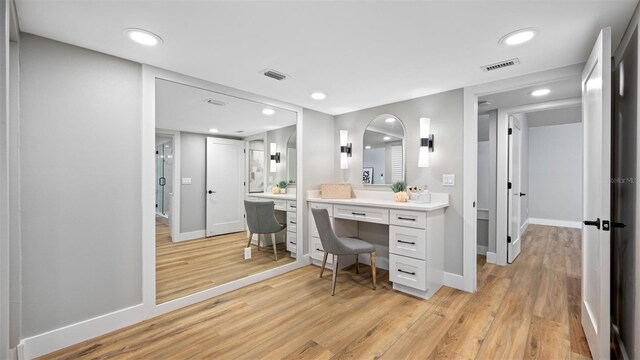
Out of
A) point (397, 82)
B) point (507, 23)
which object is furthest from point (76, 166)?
point (507, 23)

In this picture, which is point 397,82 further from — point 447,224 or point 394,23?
point 447,224

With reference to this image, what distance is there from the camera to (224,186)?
3035mm

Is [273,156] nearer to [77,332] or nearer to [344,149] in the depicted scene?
[344,149]

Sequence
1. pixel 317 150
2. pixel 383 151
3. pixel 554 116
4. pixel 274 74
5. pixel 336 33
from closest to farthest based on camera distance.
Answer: pixel 336 33 → pixel 274 74 → pixel 383 151 → pixel 317 150 → pixel 554 116

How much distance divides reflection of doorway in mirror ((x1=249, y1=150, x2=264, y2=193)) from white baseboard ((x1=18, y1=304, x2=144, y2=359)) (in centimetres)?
159

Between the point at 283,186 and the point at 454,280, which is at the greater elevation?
the point at 283,186

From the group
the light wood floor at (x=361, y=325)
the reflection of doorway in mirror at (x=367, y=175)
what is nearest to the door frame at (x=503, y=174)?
the light wood floor at (x=361, y=325)

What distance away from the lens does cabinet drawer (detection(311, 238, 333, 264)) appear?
11.7 feet

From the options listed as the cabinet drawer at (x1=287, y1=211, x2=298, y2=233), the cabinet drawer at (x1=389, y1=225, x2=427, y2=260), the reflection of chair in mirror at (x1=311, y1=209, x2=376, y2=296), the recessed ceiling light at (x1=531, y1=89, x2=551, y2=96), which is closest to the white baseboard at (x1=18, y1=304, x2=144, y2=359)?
the reflection of chair in mirror at (x1=311, y1=209, x2=376, y2=296)

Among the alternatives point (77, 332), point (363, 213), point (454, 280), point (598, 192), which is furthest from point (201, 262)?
point (598, 192)

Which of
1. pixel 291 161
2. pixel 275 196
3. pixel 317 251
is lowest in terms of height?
pixel 317 251

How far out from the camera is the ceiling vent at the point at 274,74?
247 centimetres

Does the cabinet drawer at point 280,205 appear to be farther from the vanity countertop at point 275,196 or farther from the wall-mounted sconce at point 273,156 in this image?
the wall-mounted sconce at point 273,156

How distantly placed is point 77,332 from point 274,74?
2.54 meters
